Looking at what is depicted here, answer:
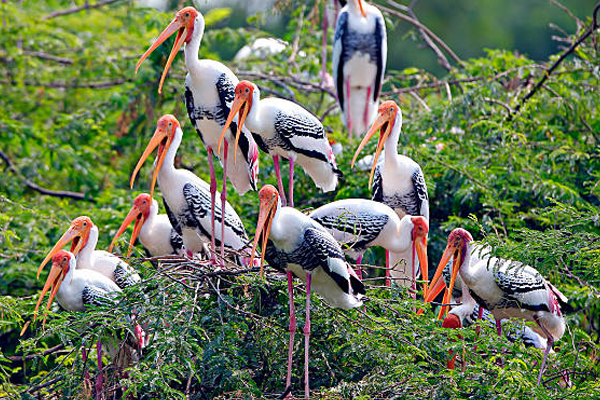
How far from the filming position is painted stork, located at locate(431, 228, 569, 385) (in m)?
5.95

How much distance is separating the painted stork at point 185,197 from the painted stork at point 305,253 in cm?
125

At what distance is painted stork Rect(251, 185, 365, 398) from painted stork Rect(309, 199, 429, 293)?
3.56 ft

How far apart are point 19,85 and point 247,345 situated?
6102 millimetres

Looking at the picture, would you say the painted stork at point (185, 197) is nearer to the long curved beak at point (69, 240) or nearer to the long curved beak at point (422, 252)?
the long curved beak at point (69, 240)

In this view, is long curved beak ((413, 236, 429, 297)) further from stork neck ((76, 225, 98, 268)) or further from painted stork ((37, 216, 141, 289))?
stork neck ((76, 225, 98, 268))

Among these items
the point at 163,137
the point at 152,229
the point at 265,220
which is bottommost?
the point at 152,229

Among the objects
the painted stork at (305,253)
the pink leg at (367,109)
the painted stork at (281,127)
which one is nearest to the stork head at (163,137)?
the painted stork at (281,127)

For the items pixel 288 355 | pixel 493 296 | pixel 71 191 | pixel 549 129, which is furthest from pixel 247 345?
pixel 71 191

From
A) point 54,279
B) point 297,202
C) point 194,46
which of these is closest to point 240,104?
point 194,46

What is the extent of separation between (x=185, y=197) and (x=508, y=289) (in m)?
2.27

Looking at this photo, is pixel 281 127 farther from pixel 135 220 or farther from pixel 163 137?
pixel 135 220

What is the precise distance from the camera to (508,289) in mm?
5949

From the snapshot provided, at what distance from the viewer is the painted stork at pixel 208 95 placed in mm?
6512

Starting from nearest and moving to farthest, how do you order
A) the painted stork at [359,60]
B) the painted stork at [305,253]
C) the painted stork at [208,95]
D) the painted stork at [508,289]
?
1. the painted stork at [305,253]
2. the painted stork at [508,289]
3. the painted stork at [208,95]
4. the painted stork at [359,60]
